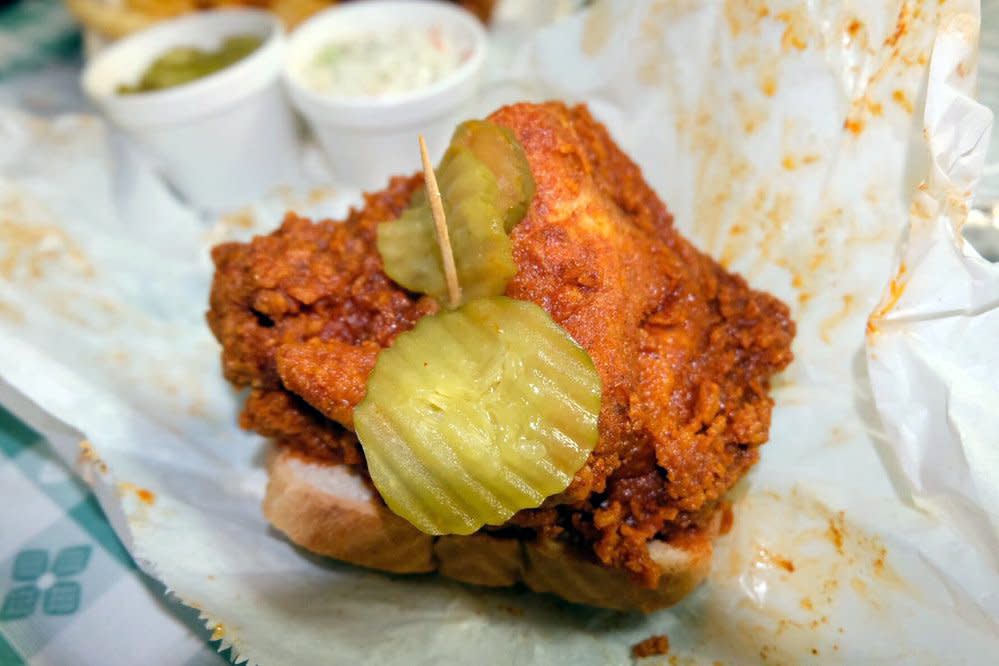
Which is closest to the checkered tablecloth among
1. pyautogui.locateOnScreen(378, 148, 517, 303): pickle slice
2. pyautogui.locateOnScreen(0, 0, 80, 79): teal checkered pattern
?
pyautogui.locateOnScreen(378, 148, 517, 303): pickle slice

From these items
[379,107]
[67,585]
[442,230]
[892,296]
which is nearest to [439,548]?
[442,230]

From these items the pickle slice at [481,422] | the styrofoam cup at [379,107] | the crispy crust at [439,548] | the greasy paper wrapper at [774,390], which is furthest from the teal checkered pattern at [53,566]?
the styrofoam cup at [379,107]

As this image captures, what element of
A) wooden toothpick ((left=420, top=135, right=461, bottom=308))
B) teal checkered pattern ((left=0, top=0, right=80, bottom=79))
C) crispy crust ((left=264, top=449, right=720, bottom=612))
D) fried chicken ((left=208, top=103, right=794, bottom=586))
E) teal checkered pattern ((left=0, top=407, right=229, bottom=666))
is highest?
wooden toothpick ((left=420, top=135, right=461, bottom=308))

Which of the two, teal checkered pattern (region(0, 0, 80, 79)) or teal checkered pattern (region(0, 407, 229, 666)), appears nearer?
teal checkered pattern (region(0, 407, 229, 666))

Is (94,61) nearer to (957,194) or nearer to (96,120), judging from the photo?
(96,120)

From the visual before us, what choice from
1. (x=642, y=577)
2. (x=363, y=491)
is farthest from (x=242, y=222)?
(x=642, y=577)

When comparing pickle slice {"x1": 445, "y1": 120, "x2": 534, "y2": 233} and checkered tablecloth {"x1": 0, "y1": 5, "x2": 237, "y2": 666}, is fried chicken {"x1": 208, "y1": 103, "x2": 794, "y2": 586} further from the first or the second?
checkered tablecloth {"x1": 0, "y1": 5, "x2": 237, "y2": 666}
